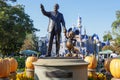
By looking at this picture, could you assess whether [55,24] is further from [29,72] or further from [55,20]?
[29,72]

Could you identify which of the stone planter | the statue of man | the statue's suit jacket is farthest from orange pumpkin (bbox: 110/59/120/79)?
the stone planter

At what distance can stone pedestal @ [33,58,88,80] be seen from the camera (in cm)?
1157

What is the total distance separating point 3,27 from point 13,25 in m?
1.42

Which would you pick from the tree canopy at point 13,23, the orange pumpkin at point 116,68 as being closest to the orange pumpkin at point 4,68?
the orange pumpkin at point 116,68

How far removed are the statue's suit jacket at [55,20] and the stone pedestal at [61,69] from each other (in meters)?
1.74

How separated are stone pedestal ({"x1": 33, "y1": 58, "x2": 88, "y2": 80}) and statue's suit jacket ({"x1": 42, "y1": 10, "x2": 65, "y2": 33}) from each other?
1.74m

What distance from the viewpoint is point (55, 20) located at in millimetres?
13422

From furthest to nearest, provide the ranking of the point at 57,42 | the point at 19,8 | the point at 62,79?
the point at 19,8 → the point at 57,42 → the point at 62,79

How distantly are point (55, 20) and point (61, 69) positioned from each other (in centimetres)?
262

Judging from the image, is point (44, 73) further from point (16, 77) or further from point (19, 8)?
point (19, 8)

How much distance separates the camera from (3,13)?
31.0m

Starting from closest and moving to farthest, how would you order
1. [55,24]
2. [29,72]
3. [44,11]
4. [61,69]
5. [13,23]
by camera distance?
[61,69] → [44,11] → [55,24] → [29,72] → [13,23]

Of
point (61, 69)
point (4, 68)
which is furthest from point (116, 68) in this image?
point (4, 68)

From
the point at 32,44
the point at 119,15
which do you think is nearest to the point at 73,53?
the point at 119,15
